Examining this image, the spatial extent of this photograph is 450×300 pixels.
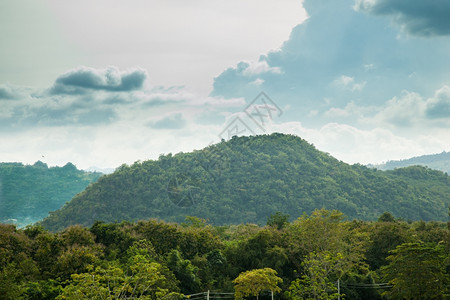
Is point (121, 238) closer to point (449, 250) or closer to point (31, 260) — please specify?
point (31, 260)

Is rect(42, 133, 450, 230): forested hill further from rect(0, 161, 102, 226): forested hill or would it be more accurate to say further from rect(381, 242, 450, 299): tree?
rect(381, 242, 450, 299): tree

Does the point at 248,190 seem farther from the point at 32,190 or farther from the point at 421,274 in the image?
the point at 421,274

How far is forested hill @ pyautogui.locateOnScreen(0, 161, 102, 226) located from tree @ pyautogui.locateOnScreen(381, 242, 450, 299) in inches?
3801

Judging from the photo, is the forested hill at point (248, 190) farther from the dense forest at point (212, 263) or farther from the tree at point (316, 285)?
the tree at point (316, 285)

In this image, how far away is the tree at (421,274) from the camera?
1764 centimetres

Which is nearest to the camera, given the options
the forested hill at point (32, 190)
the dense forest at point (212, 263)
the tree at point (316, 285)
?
the dense forest at point (212, 263)

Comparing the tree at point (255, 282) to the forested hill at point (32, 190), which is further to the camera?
the forested hill at point (32, 190)

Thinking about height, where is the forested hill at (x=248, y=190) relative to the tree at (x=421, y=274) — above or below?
above

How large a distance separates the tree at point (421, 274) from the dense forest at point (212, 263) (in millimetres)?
42

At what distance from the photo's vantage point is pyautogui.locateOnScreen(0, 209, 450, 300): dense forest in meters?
14.8

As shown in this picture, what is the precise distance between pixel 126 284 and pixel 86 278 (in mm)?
1393

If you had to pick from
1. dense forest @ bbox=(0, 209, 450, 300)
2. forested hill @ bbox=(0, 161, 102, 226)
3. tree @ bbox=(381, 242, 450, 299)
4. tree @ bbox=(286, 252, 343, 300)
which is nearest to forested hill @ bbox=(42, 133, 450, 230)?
forested hill @ bbox=(0, 161, 102, 226)

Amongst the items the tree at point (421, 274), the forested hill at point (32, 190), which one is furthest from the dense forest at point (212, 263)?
the forested hill at point (32, 190)

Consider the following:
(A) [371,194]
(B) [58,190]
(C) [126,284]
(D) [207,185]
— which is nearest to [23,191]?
(B) [58,190]
